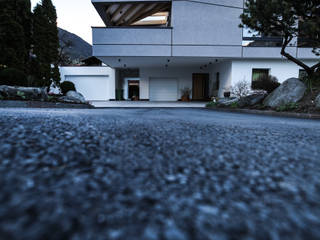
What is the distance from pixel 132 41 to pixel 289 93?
9.49 metres

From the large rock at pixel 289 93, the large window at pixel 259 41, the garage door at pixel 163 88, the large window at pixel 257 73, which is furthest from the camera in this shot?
the garage door at pixel 163 88

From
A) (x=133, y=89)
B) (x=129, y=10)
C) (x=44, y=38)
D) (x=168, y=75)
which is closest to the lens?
(x=44, y=38)

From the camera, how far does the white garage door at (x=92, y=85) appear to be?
18344 mm

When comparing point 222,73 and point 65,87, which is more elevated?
point 222,73

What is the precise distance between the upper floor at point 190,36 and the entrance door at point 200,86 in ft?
17.6

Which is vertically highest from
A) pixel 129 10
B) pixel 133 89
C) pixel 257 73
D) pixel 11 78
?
pixel 129 10

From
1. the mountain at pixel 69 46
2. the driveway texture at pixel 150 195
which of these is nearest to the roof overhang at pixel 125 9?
the mountain at pixel 69 46

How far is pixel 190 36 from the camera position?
1275cm

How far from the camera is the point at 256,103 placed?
298 inches

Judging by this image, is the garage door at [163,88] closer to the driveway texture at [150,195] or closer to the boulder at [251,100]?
the boulder at [251,100]

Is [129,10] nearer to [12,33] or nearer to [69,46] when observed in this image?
[12,33]

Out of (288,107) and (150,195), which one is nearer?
(150,195)

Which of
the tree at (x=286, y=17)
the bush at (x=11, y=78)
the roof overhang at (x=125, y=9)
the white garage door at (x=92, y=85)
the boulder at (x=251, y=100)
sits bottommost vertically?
the boulder at (x=251, y=100)

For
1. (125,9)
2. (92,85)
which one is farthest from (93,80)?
(125,9)
